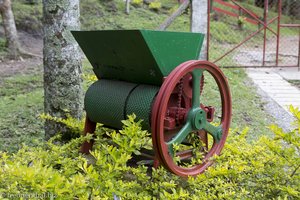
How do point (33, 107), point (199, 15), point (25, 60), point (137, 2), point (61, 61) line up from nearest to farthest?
point (61, 61) → point (33, 107) → point (199, 15) → point (25, 60) → point (137, 2)

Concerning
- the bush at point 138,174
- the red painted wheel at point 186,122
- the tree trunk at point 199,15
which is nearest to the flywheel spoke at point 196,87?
the red painted wheel at point 186,122

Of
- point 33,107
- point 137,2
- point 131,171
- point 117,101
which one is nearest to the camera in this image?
point 131,171

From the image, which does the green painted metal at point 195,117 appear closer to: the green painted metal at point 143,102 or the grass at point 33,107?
the green painted metal at point 143,102

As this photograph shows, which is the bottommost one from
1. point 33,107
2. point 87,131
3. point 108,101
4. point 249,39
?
point 33,107

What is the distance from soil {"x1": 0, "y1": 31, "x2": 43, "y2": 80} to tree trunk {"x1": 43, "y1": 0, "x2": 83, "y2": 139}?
4777 mm

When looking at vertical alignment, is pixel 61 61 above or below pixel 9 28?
below

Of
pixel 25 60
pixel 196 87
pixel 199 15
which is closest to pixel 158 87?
pixel 196 87

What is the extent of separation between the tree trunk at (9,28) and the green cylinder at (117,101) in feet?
21.4

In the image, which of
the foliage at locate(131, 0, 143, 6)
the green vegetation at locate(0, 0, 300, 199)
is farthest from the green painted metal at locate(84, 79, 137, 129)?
the foliage at locate(131, 0, 143, 6)

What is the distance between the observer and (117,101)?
96.2 inches

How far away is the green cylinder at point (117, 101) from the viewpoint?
7.55ft

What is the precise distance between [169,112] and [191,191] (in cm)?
48

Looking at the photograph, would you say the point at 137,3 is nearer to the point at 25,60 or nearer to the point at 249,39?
the point at 249,39

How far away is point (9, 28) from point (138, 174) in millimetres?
7511
